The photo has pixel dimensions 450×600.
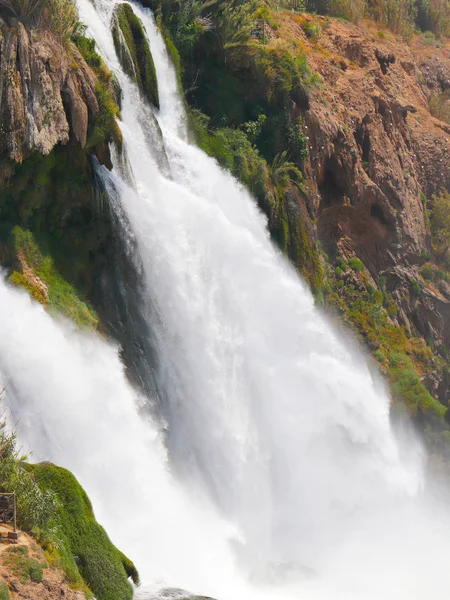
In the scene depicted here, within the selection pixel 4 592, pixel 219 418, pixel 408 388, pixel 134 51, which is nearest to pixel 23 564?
pixel 4 592

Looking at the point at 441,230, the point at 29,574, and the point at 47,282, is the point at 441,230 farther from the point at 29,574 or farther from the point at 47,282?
the point at 29,574

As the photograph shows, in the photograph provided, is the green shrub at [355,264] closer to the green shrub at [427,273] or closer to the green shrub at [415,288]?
the green shrub at [415,288]

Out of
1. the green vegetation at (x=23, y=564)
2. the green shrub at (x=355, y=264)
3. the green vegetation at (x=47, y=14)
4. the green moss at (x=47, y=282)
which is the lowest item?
the green vegetation at (x=23, y=564)

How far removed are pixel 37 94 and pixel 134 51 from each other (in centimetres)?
749

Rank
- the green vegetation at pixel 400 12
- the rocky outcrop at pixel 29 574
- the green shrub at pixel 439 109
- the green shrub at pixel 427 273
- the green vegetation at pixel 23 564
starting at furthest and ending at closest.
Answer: the green shrub at pixel 439 109, the green vegetation at pixel 400 12, the green shrub at pixel 427 273, the green vegetation at pixel 23 564, the rocky outcrop at pixel 29 574

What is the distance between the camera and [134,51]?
27609 mm

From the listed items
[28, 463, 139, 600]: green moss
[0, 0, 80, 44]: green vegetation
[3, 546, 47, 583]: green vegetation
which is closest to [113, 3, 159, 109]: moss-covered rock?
[0, 0, 80, 44]: green vegetation

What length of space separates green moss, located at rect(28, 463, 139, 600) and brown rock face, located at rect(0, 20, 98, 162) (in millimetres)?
6792

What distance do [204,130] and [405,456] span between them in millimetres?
12644

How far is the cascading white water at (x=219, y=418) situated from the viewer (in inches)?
766

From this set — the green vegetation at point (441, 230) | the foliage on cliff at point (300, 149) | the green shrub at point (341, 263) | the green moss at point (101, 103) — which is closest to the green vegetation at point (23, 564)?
the green moss at point (101, 103)

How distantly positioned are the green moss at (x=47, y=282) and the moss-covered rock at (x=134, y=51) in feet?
23.7

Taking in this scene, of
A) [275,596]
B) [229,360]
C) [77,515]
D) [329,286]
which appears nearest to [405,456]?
[329,286]

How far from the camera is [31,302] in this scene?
2005cm
